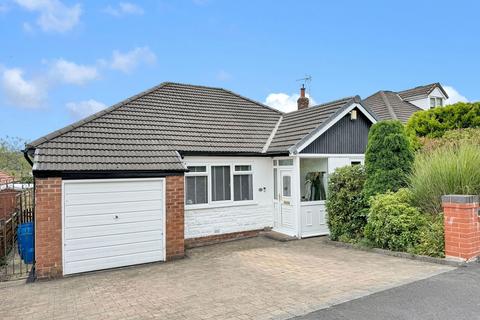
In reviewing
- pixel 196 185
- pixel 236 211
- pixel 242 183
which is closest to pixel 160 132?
pixel 196 185

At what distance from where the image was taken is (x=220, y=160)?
37.1 ft

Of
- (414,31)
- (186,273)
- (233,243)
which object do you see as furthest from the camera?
(414,31)

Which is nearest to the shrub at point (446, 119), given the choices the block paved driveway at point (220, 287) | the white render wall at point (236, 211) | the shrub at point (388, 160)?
the shrub at point (388, 160)

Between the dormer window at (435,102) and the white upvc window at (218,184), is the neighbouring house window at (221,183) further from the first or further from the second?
the dormer window at (435,102)

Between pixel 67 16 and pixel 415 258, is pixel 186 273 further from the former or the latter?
pixel 67 16

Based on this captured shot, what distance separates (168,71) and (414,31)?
33.7 ft

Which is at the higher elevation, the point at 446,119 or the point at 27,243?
the point at 446,119

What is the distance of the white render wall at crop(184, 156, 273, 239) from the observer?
10.8 meters

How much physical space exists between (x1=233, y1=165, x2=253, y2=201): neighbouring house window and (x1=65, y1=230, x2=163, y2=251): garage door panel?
3482 mm

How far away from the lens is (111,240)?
8.33 meters

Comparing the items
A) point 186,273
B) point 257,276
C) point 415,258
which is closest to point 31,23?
point 186,273

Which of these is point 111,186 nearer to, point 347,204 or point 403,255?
point 347,204

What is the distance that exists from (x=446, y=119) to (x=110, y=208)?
13905 mm

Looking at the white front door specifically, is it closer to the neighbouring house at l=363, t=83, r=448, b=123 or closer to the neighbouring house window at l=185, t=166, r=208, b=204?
the neighbouring house window at l=185, t=166, r=208, b=204
